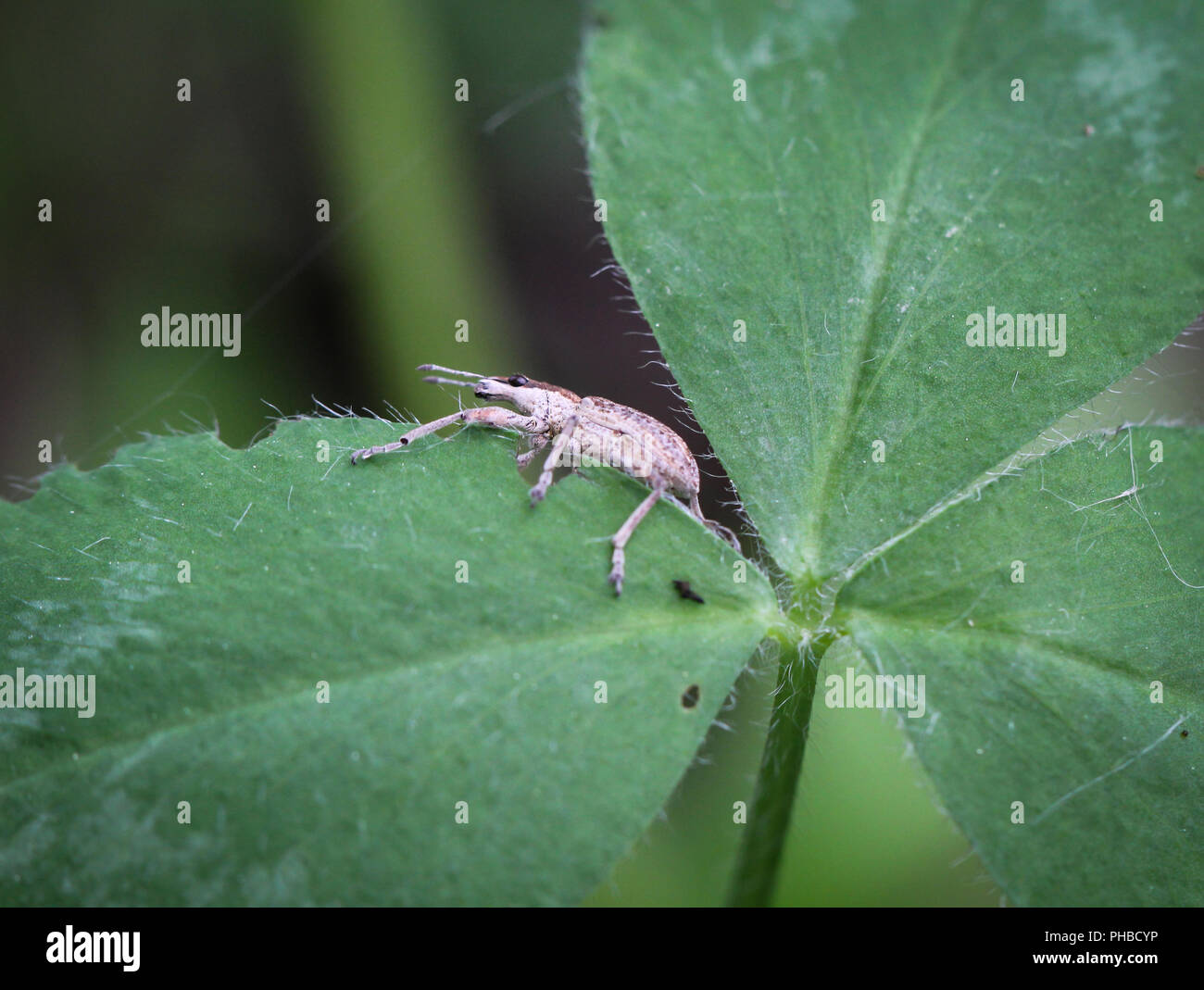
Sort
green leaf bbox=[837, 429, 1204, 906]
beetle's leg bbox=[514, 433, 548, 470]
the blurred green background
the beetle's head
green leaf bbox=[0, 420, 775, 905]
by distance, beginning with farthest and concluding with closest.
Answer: the blurred green background → the beetle's head → beetle's leg bbox=[514, 433, 548, 470] → green leaf bbox=[837, 429, 1204, 906] → green leaf bbox=[0, 420, 775, 905]

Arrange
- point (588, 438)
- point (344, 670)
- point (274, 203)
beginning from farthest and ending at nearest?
1. point (274, 203)
2. point (588, 438)
3. point (344, 670)

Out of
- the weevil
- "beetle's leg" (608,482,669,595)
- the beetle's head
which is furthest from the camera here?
the beetle's head

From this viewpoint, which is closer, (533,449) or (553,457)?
(553,457)

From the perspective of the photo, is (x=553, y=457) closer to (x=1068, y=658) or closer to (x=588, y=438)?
(x=588, y=438)

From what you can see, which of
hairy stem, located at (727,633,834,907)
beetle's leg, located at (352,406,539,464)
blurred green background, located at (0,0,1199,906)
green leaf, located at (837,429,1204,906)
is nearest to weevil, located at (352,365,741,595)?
beetle's leg, located at (352,406,539,464)

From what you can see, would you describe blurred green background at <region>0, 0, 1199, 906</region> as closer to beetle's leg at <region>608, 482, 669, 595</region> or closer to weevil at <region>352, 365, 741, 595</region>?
weevil at <region>352, 365, 741, 595</region>

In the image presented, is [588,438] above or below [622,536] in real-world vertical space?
above

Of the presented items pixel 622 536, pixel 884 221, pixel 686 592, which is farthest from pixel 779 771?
pixel 884 221
